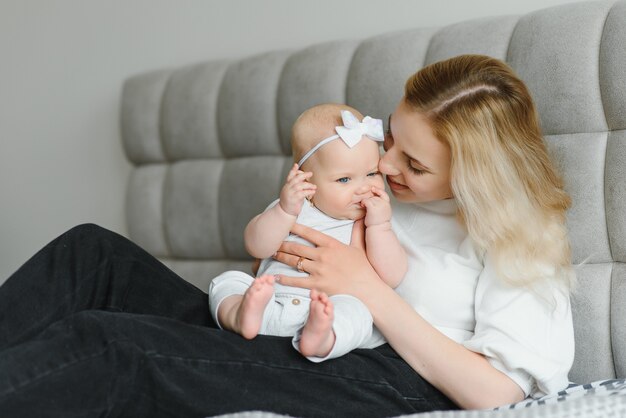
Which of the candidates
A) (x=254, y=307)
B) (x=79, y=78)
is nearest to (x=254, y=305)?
(x=254, y=307)

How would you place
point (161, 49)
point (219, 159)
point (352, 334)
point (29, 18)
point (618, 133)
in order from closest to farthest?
1. point (352, 334)
2. point (618, 133)
3. point (219, 159)
4. point (161, 49)
5. point (29, 18)

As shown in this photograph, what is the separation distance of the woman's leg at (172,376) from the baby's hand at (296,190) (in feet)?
0.78

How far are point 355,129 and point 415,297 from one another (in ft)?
1.04

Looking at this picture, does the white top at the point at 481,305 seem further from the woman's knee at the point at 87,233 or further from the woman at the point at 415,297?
the woman's knee at the point at 87,233

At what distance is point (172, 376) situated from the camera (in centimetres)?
118

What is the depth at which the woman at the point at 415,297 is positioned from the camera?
1.20 m

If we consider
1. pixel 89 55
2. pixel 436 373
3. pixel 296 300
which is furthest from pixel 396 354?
pixel 89 55

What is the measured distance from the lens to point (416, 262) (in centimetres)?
152

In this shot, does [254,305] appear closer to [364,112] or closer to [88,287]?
[88,287]

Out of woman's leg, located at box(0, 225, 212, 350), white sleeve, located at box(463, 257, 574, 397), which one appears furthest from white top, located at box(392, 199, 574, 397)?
woman's leg, located at box(0, 225, 212, 350)

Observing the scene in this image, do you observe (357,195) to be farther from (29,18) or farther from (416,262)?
(29,18)

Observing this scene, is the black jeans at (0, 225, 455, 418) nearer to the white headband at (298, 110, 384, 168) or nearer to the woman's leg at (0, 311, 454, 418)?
the woman's leg at (0, 311, 454, 418)

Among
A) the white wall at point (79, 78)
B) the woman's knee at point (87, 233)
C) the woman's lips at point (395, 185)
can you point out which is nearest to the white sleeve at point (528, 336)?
the woman's lips at point (395, 185)

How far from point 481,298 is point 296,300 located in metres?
0.31
